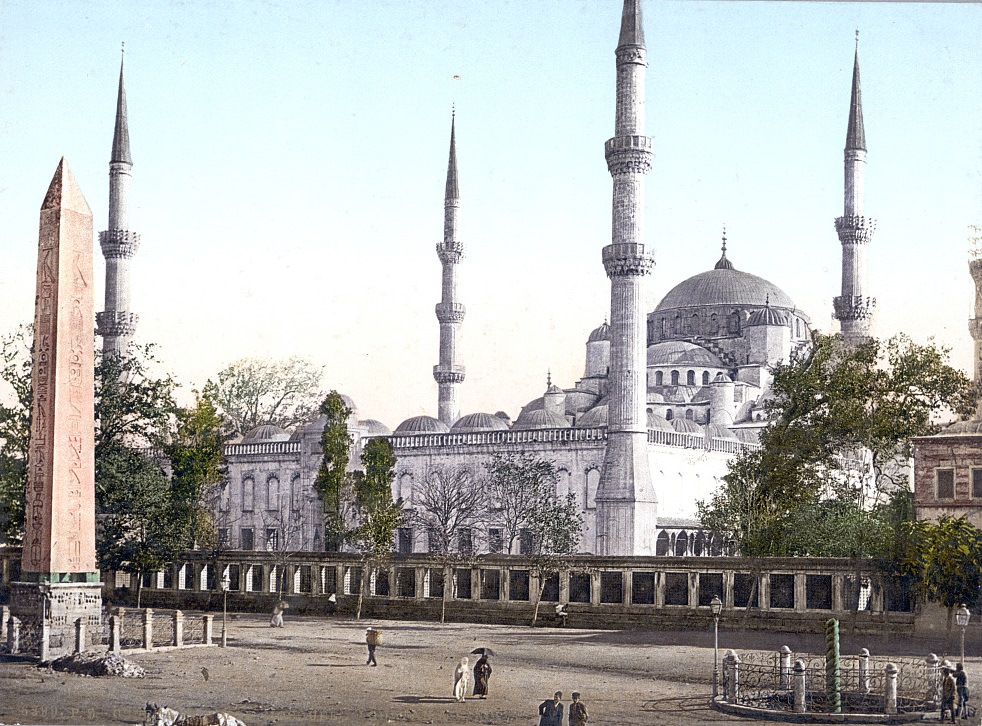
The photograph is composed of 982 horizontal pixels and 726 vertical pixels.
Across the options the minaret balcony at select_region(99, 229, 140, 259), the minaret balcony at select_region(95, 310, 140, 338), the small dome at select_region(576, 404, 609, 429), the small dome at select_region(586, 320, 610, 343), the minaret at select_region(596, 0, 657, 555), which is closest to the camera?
the minaret balcony at select_region(95, 310, 140, 338)

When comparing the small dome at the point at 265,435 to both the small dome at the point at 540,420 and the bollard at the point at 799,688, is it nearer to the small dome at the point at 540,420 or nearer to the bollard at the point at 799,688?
the small dome at the point at 540,420

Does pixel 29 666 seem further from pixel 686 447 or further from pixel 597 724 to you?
pixel 686 447

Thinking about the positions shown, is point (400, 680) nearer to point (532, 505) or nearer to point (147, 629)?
point (147, 629)

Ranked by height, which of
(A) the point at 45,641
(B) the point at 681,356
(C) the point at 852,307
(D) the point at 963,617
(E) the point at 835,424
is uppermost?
(C) the point at 852,307

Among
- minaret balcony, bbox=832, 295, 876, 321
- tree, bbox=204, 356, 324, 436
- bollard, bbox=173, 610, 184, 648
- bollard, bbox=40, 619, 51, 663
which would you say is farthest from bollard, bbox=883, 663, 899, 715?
minaret balcony, bbox=832, 295, 876, 321

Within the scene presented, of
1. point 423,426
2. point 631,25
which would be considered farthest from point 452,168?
point 423,426

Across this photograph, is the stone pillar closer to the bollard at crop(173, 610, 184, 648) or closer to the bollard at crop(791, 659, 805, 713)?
the bollard at crop(173, 610, 184, 648)
